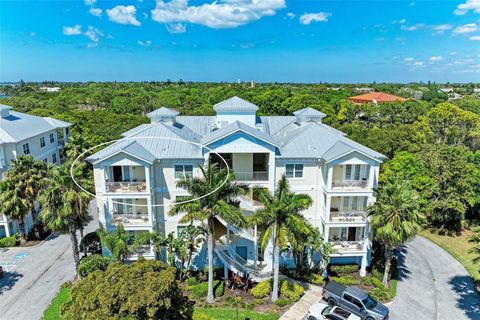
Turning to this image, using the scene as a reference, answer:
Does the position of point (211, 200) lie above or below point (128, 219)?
above

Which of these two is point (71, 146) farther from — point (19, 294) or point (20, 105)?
point (20, 105)

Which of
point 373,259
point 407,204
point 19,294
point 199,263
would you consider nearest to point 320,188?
point 407,204

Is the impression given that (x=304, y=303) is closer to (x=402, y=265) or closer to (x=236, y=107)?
(x=402, y=265)

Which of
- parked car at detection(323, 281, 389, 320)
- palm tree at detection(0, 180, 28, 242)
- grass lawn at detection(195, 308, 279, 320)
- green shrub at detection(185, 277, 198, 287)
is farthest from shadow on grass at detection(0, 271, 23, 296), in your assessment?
parked car at detection(323, 281, 389, 320)

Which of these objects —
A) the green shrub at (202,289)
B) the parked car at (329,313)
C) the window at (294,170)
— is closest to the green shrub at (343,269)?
the parked car at (329,313)

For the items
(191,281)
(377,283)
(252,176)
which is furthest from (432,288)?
(191,281)

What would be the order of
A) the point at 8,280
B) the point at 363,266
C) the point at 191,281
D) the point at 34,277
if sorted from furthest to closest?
the point at 363,266 < the point at 34,277 < the point at 8,280 < the point at 191,281

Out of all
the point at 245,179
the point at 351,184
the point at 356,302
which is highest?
the point at 245,179
